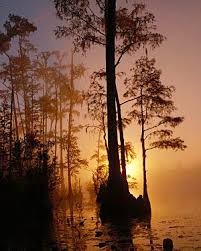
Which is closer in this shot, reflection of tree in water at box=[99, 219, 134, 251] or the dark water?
reflection of tree in water at box=[99, 219, 134, 251]

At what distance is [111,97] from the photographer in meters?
18.2

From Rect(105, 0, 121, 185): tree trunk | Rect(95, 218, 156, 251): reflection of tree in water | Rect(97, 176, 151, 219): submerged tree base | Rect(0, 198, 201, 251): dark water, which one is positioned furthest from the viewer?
Rect(105, 0, 121, 185): tree trunk

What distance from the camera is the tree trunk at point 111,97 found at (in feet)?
56.2

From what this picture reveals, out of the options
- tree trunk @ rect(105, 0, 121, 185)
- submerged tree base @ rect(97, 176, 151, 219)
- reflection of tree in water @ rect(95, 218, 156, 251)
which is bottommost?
reflection of tree in water @ rect(95, 218, 156, 251)

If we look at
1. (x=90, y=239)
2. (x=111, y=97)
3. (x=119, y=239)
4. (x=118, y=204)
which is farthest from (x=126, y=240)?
(x=111, y=97)

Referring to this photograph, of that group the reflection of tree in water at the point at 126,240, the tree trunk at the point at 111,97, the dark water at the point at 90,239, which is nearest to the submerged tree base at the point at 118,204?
the tree trunk at the point at 111,97

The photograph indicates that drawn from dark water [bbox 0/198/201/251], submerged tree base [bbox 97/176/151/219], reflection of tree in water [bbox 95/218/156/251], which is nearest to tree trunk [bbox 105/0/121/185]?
submerged tree base [bbox 97/176/151/219]

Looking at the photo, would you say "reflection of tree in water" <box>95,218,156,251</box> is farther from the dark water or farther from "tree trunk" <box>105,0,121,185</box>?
"tree trunk" <box>105,0,121,185</box>

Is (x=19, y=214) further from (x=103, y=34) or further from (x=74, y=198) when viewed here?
(x=74, y=198)

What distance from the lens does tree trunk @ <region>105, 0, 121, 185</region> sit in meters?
17.1

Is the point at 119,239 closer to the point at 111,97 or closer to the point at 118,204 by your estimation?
the point at 118,204

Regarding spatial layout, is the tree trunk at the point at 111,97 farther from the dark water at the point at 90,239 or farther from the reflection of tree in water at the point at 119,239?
the reflection of tree in water at the point at 119,239

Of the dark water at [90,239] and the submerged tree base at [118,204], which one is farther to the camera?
the submerged tree base at [118,204]

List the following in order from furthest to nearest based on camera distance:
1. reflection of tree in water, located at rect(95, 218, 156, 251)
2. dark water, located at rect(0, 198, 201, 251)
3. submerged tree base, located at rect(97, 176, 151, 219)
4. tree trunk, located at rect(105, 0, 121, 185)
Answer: tree trunk, located at rect(105, 0, 121, 185)
submerged tree base, located at rect(97, 176, 151, 219)
dark water, located at rect(0, 198, 201, 251)
reflection of tree in water, located at rect(95, 218, 156, 251)
